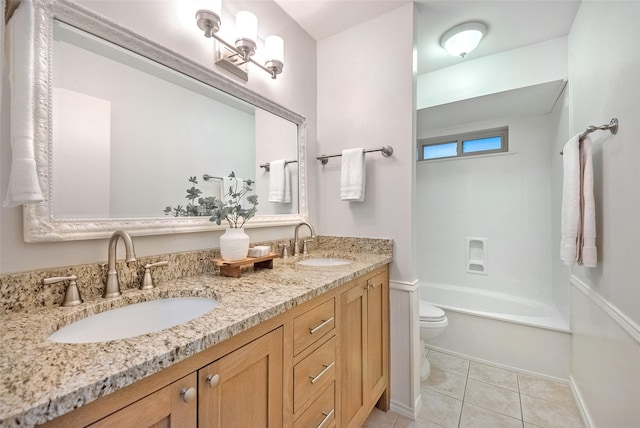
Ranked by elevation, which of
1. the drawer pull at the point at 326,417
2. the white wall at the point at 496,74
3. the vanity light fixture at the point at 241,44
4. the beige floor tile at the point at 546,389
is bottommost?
the beige floor tile at the point at 546,389

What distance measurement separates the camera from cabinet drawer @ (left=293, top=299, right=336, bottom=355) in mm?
932

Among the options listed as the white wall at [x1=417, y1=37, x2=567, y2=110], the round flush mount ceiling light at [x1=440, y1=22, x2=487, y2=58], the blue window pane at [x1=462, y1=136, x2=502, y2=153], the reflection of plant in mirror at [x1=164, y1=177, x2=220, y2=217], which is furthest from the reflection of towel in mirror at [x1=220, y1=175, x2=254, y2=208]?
the blue window pane at [x1=462, y1=136, x2=502, y2=153]

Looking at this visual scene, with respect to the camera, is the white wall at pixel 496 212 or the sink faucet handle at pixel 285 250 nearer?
the sink faucet handle at pixel 285 250

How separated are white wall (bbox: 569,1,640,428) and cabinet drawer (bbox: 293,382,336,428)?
1.15m

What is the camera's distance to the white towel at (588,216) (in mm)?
1353

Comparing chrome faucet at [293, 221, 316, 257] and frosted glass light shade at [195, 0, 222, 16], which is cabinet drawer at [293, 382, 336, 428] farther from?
frosted glass light shade at [195, 0, 222, 16]

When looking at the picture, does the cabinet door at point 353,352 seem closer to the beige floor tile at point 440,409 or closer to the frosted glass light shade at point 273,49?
the beige floor tile at point 440,409

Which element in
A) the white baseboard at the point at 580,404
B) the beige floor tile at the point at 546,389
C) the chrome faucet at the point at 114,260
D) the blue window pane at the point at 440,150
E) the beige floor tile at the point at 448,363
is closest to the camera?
the chrome faucet at the point at 114,260

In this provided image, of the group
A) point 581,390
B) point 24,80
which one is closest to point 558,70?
point 581,390

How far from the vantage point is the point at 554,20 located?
5.78ft

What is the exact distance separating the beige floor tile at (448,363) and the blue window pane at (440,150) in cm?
204

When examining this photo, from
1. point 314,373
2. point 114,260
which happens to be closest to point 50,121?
point 114,260

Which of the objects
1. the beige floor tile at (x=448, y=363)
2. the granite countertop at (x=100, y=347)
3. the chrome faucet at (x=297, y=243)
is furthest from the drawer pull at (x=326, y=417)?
the beige floor tile at (x=448, y=363)

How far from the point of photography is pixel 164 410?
21.9 inches
